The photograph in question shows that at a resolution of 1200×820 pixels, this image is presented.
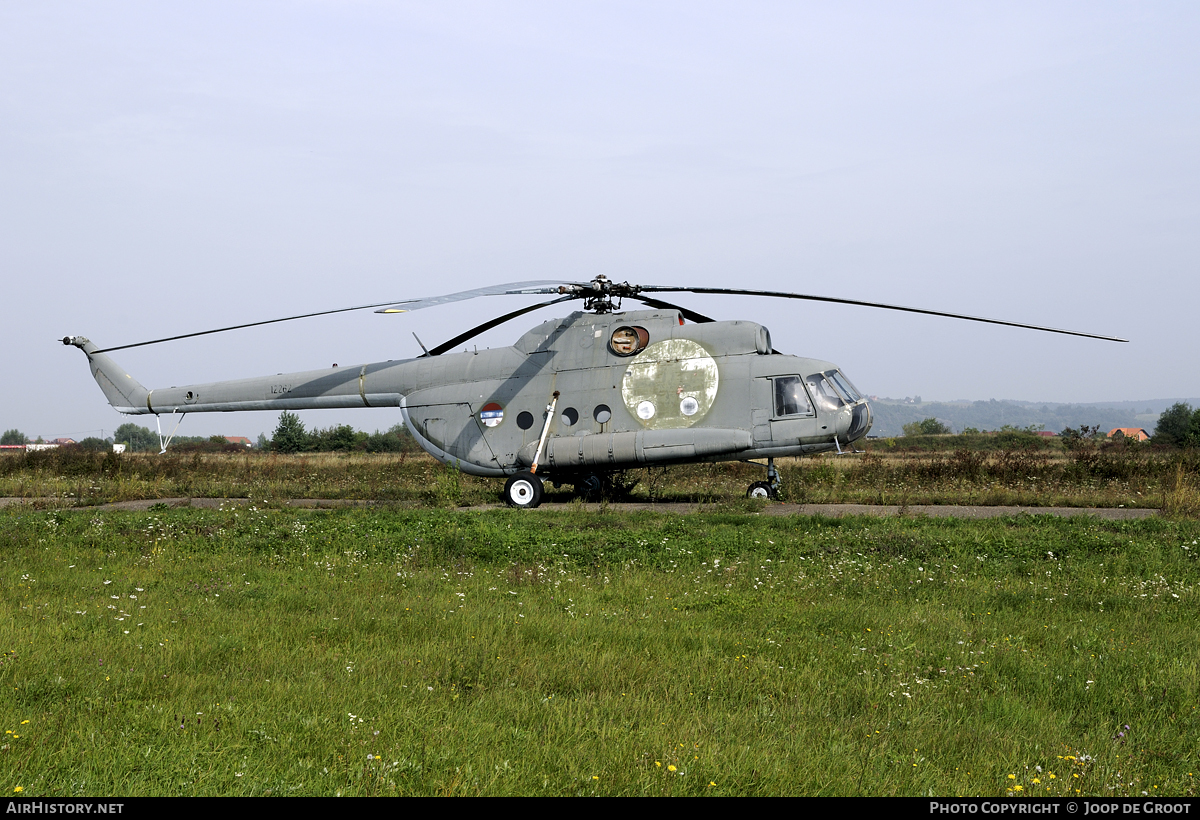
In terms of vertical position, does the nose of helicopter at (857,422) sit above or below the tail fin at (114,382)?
below

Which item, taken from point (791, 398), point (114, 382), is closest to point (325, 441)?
point (114, 382)

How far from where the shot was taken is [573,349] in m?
18.0

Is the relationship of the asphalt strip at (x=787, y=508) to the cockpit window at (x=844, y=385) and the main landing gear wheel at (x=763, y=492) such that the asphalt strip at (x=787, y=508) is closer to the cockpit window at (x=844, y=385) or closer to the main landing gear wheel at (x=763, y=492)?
the main landing gear wheel at (x=763, y=492)

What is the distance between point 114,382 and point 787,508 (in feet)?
59.0

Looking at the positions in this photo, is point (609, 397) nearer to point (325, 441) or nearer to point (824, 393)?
point (824, 393)

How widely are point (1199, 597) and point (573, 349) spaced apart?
1209 centimetres

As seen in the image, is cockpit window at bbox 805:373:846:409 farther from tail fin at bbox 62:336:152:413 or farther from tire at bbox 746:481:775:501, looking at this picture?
tail fin at bbox 62:336:152:413

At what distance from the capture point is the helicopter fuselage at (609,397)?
655 inches

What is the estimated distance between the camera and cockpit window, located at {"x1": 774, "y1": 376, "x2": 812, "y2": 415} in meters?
16.6

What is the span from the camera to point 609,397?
1750 cm

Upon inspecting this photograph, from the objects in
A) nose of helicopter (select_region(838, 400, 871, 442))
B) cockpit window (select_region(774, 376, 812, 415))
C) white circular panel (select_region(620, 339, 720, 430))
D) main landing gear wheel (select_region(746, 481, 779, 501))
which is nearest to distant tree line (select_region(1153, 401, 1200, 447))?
nose of helicopter (select_region(838, 400, 871, 442))

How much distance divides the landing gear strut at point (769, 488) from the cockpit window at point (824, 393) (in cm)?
180

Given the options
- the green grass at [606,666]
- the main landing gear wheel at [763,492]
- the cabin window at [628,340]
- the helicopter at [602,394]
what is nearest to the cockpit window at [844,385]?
the helicopter at [602,394]
